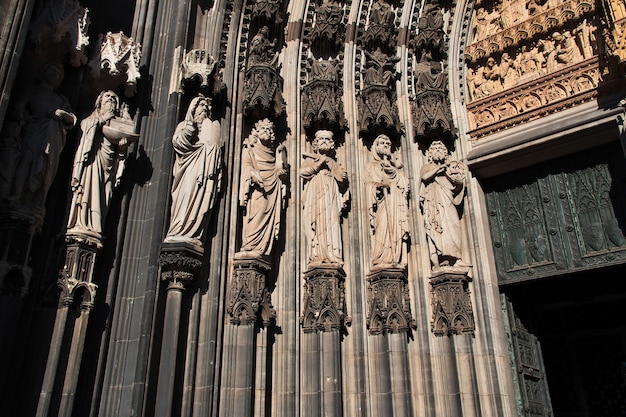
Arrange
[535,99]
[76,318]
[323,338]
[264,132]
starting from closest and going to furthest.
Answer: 1. [76,318]
2. [323,338]
3. [264,132]
4. [535,99]

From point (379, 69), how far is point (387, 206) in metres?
2.04

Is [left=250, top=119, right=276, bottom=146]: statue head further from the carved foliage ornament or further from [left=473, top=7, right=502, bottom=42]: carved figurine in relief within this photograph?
[left=473, top=7, right=502, bottom=42]: carved figurine in relief

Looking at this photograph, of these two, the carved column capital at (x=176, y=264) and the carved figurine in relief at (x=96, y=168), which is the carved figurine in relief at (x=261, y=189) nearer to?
the carved column capital at (x=176, y=264)

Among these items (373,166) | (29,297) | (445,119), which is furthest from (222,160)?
(445,119)

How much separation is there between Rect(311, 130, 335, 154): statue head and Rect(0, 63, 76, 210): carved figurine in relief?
9.86 ft

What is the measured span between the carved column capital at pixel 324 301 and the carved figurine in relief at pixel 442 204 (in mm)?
1303

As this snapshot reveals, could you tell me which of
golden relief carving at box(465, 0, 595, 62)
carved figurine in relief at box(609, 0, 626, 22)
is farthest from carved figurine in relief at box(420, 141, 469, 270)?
carved figurine in relief at box(609, 0, 626, 22)

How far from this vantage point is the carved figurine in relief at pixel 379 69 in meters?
7.46

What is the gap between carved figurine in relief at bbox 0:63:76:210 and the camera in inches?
177

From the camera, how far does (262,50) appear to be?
697cm

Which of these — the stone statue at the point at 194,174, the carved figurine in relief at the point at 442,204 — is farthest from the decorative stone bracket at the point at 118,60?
the carved figurine in relief at the point at 442,204

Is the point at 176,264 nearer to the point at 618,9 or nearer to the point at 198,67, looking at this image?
the point at 198,67

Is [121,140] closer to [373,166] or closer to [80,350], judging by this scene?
[80,350]

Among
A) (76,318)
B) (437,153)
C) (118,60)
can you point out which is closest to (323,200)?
(437,153)
